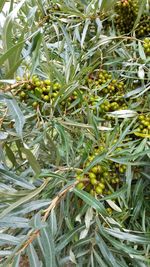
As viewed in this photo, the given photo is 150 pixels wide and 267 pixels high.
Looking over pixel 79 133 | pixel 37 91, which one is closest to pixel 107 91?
pixel 79 133

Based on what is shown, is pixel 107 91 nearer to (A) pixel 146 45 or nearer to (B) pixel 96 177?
(A) pixel 146 45

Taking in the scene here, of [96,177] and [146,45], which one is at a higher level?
[146,45]

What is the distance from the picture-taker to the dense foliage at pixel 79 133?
85 cm

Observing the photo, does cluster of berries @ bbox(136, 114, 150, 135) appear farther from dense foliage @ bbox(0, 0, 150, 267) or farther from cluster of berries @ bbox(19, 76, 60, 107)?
cluster of berries @ bbox(19, 76, 60, 107)

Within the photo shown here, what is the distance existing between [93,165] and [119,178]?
0.71 feet

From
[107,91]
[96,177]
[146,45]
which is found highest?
[146,45]

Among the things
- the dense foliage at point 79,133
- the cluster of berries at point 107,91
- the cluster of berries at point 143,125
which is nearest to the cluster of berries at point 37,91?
the dense foliage at point 79,133

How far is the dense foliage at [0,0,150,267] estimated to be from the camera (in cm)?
85

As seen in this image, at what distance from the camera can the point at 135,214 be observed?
1.13 m

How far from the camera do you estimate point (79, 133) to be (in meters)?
1.09

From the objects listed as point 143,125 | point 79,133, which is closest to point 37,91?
point 79,133

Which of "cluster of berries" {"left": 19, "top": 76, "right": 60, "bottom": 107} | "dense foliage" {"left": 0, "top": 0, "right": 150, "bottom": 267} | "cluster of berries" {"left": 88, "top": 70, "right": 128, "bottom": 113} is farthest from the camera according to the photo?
"cluster of berries" {"left": 88, "top": 70, "right": 128, "bottom": 113}

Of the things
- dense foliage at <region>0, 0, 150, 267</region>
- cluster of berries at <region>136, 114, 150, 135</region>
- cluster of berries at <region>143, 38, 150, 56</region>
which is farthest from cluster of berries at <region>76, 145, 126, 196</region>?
cluster of berries at <region>143, 38, 150, 56</region>

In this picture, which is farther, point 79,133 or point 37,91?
point 79,133
